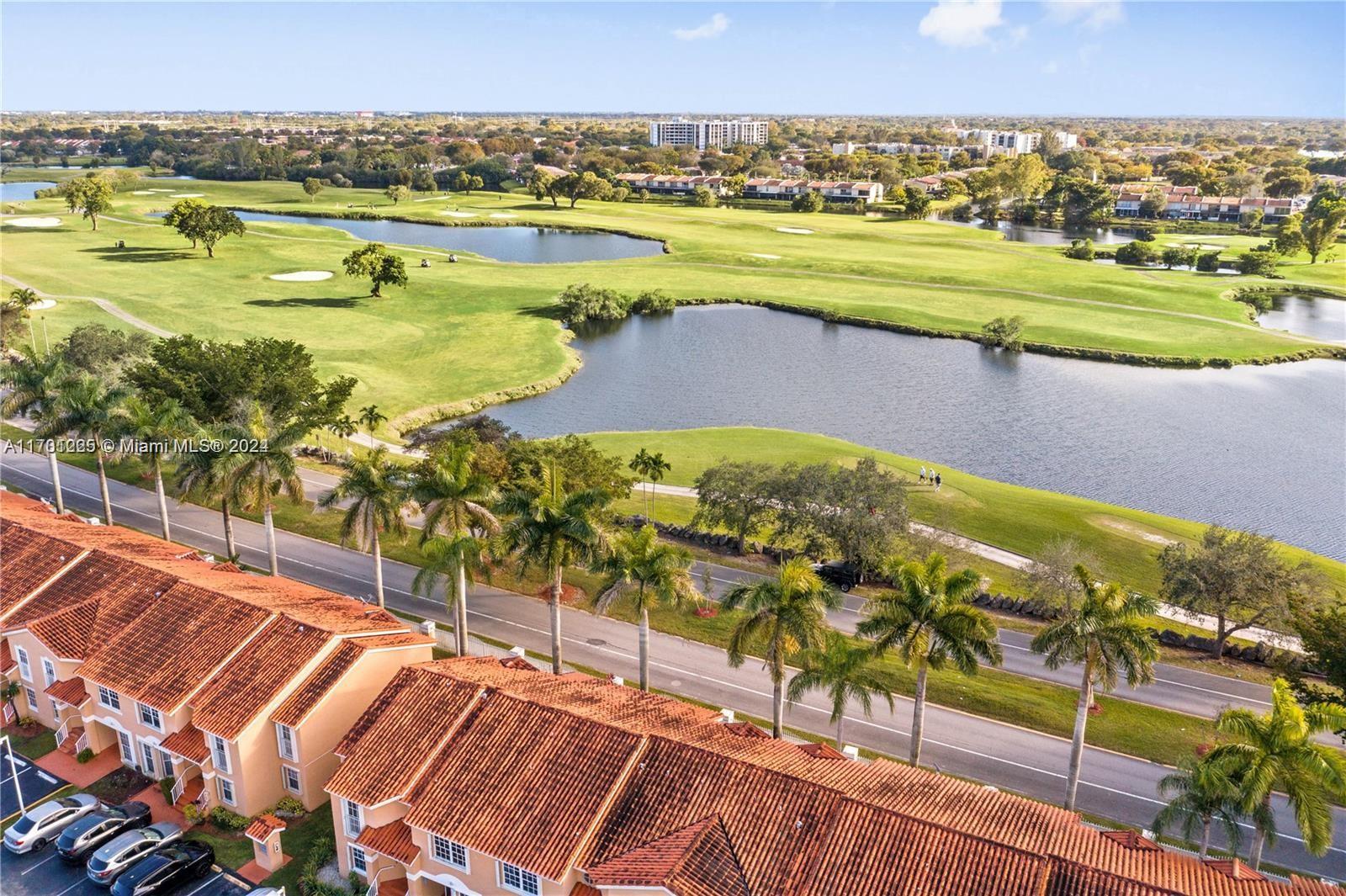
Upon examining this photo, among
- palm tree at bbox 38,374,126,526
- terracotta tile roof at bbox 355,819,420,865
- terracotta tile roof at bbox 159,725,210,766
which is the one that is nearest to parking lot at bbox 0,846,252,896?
terracotta tile roof at bbox 159,725,210,766

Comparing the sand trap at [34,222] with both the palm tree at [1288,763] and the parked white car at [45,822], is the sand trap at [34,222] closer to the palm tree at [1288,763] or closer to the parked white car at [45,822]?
the parked white car at [45,822]

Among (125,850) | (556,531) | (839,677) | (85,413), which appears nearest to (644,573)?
(556,531)

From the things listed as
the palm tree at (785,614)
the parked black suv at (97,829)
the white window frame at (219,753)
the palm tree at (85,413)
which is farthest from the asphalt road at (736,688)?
the parked black suv at (97,829)

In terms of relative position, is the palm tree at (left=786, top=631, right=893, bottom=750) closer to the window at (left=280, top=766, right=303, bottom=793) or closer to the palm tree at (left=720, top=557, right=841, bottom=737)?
the palm tree at (left=720, top=557, right=841, bottom=737)

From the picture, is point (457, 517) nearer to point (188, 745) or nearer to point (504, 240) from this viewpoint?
point (188, 745)

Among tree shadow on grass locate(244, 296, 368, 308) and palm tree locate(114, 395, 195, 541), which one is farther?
tree shadow on grass locate(244, 296, 368, 308)

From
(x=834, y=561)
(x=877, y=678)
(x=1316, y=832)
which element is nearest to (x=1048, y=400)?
(x=834, y=561)
